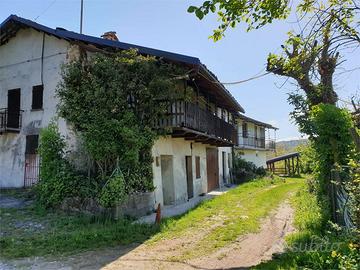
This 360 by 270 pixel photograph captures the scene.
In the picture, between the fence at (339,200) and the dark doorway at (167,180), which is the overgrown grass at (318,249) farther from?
the dark doorway at (167,180)

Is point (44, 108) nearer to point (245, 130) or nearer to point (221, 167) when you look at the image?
point (221, 167)

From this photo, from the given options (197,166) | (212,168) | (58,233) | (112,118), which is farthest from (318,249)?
(212,168)

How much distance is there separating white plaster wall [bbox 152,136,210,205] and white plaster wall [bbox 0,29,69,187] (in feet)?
13.5

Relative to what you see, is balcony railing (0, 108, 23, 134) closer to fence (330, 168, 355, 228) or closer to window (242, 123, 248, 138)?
fence (330, 168, 355, 228)

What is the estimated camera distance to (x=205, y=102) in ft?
64.4

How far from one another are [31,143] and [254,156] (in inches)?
1126

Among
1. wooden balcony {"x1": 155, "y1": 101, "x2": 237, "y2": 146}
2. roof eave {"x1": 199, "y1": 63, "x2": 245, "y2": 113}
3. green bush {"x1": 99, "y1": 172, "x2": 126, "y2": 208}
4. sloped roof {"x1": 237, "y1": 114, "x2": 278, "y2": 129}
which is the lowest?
green bush {"x1": 99, "y1": 172, "x2": 126, "y2": 208}

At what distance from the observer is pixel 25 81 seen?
638 inches

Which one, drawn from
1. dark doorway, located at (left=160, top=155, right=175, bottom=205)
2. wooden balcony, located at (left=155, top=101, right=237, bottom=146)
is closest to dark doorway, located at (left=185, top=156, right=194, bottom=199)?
wooden balcony, located at (left=155, top=101, right=237, bottom=146)

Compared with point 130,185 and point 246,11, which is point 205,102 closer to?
point 130,185

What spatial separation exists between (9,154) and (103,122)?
6.80 meters

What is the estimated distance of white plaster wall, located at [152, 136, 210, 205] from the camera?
1452 centimetres

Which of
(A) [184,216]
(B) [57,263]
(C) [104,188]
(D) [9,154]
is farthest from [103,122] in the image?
(D) [9,154]

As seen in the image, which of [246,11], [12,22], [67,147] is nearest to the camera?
[246,11]
